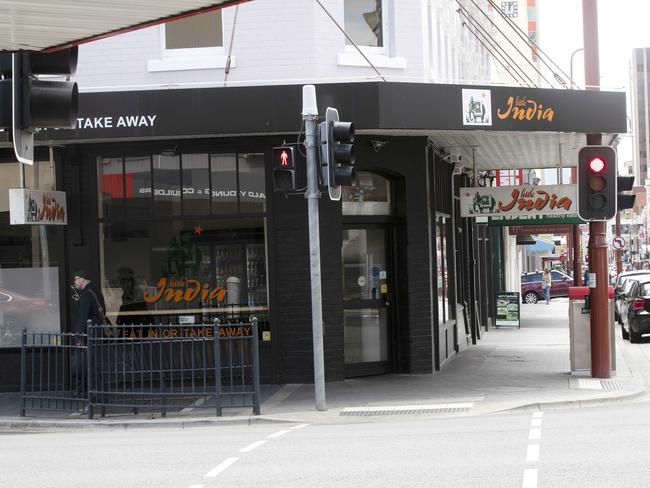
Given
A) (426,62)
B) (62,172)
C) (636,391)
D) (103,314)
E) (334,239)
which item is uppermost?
(426,62)

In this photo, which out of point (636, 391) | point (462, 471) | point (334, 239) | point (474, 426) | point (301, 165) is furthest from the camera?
point (334, 239)

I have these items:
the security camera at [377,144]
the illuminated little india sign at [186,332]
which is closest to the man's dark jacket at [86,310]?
the illuminated little india sign at [186,332]

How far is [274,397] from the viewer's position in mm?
14922

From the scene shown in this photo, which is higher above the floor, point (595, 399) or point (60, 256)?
point (60, 256)

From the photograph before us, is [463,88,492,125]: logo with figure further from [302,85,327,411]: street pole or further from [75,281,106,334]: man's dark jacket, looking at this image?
[75,281,106,334]: man's dark jacket

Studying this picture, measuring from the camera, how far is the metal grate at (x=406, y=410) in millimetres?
13500

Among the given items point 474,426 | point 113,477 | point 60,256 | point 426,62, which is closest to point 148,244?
point 60,256

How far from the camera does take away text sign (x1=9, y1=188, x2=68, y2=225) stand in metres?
15.0

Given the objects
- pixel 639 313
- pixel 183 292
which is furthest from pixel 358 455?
pixel 639 313

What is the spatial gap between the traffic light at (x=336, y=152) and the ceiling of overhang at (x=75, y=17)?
494 cm

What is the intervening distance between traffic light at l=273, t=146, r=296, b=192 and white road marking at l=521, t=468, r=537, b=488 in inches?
236

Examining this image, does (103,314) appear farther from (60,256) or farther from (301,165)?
(301,165)

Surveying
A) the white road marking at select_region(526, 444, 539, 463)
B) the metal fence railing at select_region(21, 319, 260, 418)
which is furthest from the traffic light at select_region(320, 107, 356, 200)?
the white road marking at select_region(526, 444, 539, 463)

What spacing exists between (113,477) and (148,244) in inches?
311
